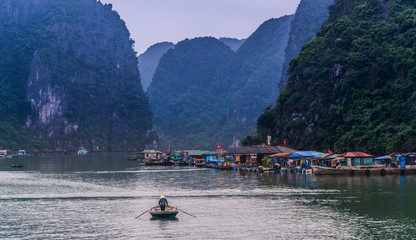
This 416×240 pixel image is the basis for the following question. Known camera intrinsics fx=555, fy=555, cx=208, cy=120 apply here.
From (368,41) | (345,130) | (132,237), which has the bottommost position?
(132,237)

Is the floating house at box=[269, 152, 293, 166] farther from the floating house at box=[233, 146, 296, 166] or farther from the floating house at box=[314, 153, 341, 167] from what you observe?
the floating house at box=[314, 153, 341, 167]

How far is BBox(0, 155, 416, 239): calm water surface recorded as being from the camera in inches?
1615

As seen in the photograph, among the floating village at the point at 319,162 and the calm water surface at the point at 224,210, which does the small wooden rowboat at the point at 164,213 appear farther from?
the floating village at the point at 319,162

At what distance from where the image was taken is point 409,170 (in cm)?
8838

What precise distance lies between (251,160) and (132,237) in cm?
7765

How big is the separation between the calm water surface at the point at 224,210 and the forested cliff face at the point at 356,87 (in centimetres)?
3003

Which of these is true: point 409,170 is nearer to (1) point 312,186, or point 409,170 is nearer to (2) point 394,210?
(1) point 312,186

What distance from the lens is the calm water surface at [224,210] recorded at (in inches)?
1615

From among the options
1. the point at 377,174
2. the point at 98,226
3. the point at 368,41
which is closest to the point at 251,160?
the point at 377,174

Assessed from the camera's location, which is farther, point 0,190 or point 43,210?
point 0,190

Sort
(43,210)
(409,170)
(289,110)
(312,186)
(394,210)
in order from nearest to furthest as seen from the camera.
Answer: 1. (394,210)
2. (43,210)
3. (312,186)
4. (409,170)
5. (289,110)

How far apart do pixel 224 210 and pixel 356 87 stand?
82814 millimetres

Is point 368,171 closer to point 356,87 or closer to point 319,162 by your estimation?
point 319,162

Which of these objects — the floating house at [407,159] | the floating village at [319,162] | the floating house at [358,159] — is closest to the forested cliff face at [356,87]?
the floating house at [407,159]
